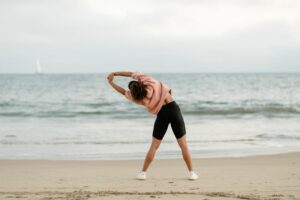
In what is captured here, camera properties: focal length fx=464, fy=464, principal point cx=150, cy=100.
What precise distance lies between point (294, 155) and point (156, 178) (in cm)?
342

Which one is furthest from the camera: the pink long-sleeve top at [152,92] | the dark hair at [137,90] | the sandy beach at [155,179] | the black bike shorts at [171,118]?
the black bike shorts at [171,118]

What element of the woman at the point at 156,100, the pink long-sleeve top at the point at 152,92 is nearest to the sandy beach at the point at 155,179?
the woman at the point at 156,100

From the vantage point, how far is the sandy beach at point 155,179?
5375 millimetres

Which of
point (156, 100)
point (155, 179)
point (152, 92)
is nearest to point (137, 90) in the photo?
point (152, 92)

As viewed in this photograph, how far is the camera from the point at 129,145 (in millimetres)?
10961

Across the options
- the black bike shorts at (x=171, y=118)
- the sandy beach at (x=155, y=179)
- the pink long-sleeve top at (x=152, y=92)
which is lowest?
the sandy beach at (x=155, y=179)

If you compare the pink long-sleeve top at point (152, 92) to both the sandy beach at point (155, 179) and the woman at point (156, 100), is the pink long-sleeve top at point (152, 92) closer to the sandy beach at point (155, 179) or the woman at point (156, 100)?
the woman at point (156, 100)

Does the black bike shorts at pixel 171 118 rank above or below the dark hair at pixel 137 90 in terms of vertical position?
below

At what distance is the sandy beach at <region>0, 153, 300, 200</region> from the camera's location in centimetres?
538

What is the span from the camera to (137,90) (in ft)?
18.8

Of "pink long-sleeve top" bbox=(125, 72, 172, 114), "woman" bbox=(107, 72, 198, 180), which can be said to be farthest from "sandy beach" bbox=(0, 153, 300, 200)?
"pink long-sleeve top" bbox=(125, 72, 172, 114)

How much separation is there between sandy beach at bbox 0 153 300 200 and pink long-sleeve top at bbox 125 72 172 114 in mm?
1052

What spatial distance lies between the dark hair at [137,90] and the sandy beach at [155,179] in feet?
3.77

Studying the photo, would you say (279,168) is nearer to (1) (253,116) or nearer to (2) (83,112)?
(1) (253,116)
